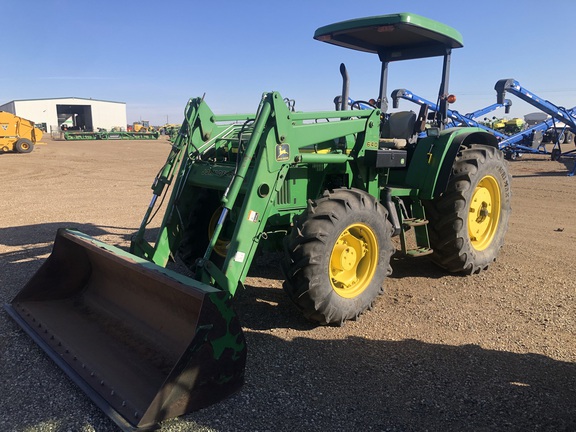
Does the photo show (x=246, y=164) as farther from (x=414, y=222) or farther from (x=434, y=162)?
(x=434, y=162)

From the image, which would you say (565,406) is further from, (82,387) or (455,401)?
(82,387)

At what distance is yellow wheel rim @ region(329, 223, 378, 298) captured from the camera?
3.91 m

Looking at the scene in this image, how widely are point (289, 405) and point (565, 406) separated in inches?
68.1

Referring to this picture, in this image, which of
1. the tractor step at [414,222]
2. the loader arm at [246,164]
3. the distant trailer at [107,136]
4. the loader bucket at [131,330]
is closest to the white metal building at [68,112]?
the distant trailer at [107,136]

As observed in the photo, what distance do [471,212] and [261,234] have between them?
9.50ft

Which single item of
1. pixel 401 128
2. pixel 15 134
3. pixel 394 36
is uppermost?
pixel 394 36

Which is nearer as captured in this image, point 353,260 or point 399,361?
point 399,361

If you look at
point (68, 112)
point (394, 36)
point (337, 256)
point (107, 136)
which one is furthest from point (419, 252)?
point (68, 112)

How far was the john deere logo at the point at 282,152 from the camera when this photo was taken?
378 cm

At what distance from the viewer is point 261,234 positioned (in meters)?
3.74

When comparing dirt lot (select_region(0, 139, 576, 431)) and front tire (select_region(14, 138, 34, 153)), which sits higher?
front tire (select_region(14, 138, 34, 153))

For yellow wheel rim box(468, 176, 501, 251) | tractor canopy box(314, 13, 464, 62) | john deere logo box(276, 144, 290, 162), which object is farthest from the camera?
yellow wheel rim box(468, 176, 501, 251)

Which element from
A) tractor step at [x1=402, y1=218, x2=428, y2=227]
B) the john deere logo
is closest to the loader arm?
the john deere logo

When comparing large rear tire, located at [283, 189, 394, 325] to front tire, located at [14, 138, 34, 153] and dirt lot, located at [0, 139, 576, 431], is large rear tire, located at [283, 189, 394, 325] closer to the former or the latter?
dirt lot, located at [0, 139, 576, 431]
